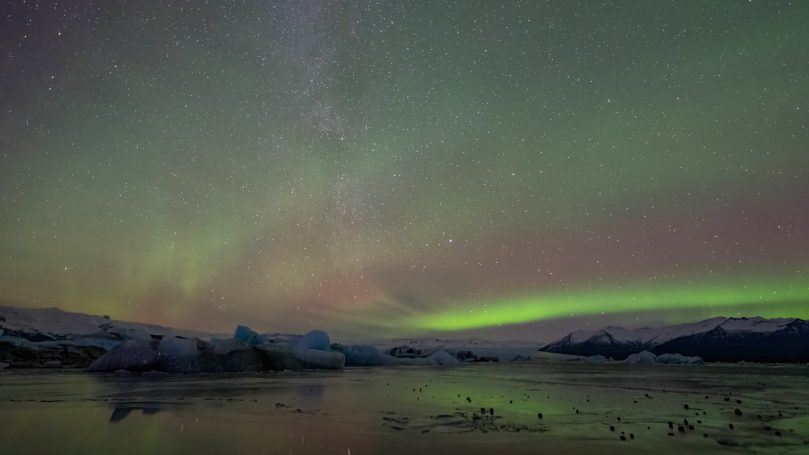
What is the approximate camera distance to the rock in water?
3222 cm

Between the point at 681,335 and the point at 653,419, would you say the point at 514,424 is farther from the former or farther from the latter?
the point at 681,335

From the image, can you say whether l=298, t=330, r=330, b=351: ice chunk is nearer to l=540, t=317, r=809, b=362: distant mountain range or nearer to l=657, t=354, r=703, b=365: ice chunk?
l=657, t=354, r=703, b=365: ice chunk

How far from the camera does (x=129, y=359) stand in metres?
32.3

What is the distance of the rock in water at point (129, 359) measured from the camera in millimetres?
32219

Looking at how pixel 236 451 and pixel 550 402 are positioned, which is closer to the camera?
pixel 236 451

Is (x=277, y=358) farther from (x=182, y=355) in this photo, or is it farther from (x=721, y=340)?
(x=721, y=340)

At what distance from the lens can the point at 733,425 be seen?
995 cm

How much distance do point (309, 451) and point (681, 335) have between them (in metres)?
176

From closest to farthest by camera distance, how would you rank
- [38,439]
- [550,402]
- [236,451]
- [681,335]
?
[236,451]
[38,439]
[550,402]
[681,335]

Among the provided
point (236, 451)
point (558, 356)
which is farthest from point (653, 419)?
point (558, 356)

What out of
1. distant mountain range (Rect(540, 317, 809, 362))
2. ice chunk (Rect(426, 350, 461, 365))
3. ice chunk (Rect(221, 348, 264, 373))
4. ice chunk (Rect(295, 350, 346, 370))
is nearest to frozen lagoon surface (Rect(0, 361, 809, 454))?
ice chunk (Rect(221, 348, 264, 373))

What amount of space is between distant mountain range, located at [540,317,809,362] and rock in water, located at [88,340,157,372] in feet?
483

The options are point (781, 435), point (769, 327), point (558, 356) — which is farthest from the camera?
point (769, 327)

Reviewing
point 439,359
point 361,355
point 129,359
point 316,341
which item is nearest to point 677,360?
point 439,359
